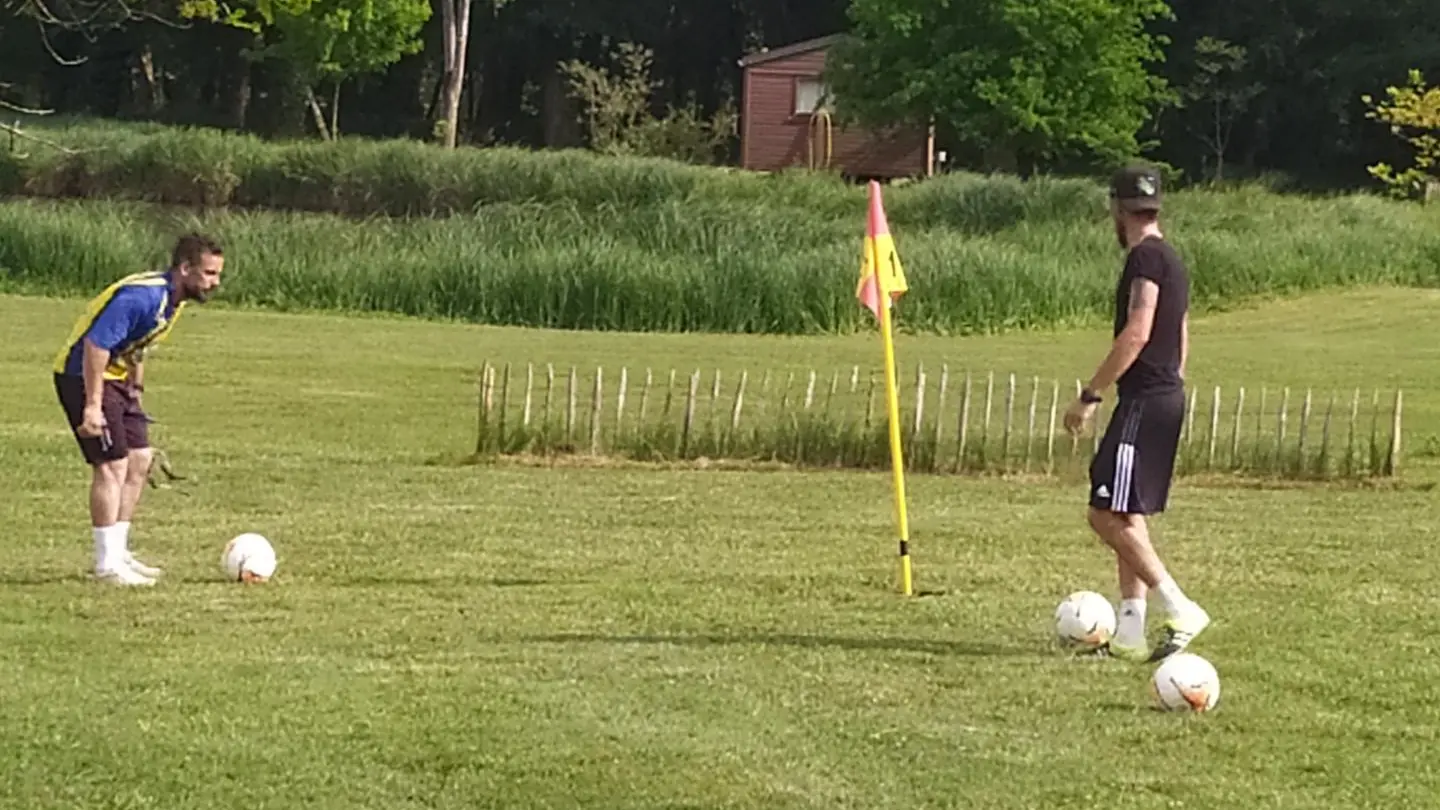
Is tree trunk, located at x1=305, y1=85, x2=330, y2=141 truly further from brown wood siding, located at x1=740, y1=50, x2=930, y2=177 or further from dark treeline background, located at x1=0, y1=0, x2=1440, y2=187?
brown wood siding, located at x1=740, y1=50, x2=930, y2=177

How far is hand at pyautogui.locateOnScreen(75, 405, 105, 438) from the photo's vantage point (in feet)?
30.7

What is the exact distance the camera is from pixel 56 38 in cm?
6297

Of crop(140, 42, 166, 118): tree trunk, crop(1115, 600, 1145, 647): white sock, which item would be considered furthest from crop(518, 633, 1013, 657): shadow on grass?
crop(140, 42, 166, 118): tree trunk

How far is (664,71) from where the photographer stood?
228 ft

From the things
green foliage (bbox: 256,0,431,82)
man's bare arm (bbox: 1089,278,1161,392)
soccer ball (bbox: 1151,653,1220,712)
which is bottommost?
soccer ball (bbox: 1151,653,1220,712)

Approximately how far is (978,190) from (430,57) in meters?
35.6

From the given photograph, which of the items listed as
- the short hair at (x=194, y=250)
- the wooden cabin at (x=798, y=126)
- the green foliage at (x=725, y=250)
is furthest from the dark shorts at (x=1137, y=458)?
the wooden cabin at (x=798, y=126)

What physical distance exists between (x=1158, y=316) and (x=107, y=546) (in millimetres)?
4566

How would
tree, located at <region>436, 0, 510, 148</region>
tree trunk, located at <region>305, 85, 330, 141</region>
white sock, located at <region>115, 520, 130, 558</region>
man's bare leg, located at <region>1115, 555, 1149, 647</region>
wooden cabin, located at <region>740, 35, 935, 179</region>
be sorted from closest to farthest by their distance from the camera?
man's bare leg, located at <region>1115, 555, 1149, 647</region> < white sock, located at <region>115, 520, 130, 558</region> < wooden cabin, located at <region>740, 35, 935, 179</region> < tree, located at <region>436, 0, 510, 148</region> < tree trunk, located at <region>305, 85, 330, 141</region>

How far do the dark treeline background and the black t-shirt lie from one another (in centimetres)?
4700

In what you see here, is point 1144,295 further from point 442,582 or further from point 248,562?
point 248,562

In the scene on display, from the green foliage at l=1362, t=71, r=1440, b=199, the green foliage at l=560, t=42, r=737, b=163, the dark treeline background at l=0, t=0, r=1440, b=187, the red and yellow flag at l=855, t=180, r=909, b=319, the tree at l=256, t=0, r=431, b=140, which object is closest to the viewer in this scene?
the red and yellow flag at l=855, t=180, r=909, b=319

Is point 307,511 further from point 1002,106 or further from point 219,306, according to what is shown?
point 1002,106

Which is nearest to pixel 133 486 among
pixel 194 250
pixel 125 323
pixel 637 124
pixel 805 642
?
pixel 125 323
